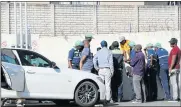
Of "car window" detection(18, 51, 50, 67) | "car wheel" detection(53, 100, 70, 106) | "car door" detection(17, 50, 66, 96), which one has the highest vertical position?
"car window" detection(18, 51, 50, 67)

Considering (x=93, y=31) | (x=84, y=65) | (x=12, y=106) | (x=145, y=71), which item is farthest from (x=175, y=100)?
(x=93, y=31)

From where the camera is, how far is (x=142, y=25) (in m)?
26.7

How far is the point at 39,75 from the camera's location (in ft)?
39.5

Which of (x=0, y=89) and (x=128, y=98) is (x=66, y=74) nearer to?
(x=0, y=89)

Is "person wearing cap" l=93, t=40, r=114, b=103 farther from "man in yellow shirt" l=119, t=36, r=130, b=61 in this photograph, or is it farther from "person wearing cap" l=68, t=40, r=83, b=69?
"man in yellow shirt" l=119, t=36, r=130, b=61

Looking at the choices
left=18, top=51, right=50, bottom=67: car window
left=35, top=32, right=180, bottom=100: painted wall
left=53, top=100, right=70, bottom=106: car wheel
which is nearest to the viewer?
left=18, top=51, right=50, bottom=67: car window

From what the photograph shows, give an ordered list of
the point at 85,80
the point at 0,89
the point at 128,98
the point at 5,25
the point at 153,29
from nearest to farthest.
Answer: the point at 0,89 → the point at 85,80 → the point at 128,98 → the point at 5,25 → the point at 153,29

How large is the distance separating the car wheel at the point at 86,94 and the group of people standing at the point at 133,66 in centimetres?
60

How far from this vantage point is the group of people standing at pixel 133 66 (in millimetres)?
13320

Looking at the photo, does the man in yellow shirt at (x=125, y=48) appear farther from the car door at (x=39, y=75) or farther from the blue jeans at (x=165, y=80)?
the car door at (x=39, y=75)

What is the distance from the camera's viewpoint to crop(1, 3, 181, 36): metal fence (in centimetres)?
2458

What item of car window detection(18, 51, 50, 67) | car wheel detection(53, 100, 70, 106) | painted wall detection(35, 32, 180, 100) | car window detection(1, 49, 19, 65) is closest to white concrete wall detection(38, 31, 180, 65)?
painted wall detection(35, 32, 180, 100)

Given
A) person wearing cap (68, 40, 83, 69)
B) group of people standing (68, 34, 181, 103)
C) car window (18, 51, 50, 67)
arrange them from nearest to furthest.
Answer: car window (18, 51, 50, 67), group of people standing (68, 34, 181, 103), person wearing cap (68, 40, 83, 69)

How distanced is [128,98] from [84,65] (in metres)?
1.92
